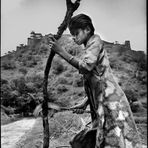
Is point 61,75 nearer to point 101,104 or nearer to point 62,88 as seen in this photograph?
point 62,88

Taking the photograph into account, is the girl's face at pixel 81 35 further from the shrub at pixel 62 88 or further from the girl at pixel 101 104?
the shrub at pixel 62 88

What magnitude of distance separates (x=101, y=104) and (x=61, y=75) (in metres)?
49.3

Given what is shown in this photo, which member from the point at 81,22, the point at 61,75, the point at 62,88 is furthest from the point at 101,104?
the point at 61,75

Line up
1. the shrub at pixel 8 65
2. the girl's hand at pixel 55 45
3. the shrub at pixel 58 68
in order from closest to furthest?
the girl's hand at pixel 55 45
the shrub at pixel 58 68
the shrub at pixel 8 65

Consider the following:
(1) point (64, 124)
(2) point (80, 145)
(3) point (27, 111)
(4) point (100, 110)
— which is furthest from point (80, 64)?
(3) point (27, 111)

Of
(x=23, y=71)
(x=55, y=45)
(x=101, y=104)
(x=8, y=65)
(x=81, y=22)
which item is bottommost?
(x=101, y=104)

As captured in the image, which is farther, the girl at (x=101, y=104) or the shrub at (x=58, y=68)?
the shrub at (x=58, y=68)

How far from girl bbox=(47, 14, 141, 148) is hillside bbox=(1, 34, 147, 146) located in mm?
25359

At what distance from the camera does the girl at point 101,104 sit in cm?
303

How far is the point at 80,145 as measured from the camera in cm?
316

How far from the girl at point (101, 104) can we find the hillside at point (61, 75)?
83.2 feet

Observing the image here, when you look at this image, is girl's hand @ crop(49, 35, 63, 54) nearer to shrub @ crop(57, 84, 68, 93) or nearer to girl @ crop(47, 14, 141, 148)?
girl @ crop(47, 14, 141, 148)

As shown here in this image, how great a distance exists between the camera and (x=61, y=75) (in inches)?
2060

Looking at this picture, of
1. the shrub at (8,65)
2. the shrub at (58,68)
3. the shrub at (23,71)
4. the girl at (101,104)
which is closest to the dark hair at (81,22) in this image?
the girl at (101,104)
